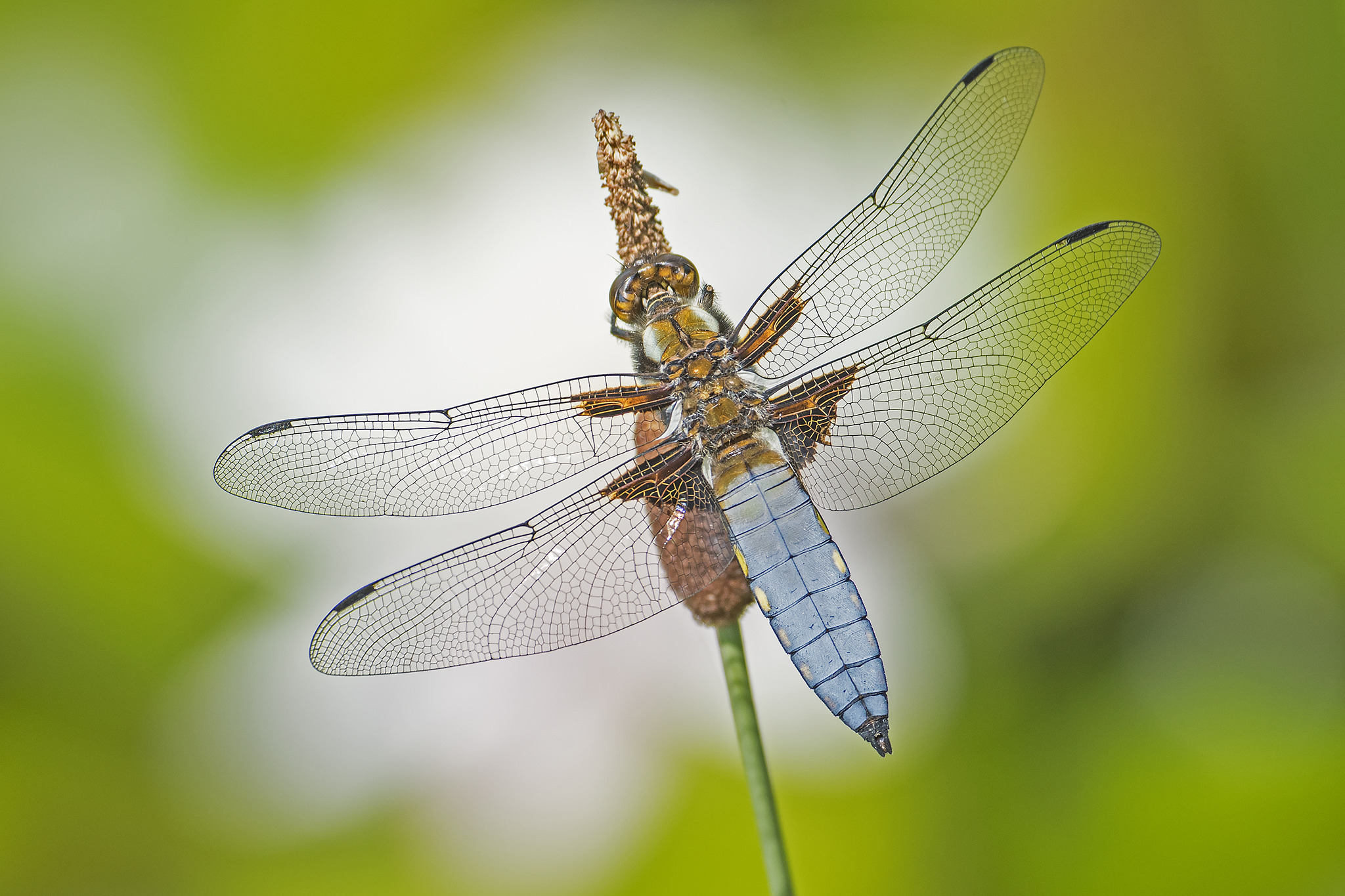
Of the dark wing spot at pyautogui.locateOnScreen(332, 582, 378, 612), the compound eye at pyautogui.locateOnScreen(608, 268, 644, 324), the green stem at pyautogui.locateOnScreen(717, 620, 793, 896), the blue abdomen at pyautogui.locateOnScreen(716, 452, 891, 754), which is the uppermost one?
the compound eye at pyautogui.locateOnScreen(608, 268, 644, 324)

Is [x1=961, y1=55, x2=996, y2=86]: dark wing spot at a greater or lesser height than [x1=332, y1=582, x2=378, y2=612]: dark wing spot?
greater

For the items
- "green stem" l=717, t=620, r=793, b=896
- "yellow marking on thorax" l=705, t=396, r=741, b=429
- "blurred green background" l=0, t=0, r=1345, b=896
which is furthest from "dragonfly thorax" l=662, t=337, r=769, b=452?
"blurred green background" l=0, t=0, r=1345, b=896

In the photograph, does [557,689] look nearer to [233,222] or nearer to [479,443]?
[479,443]

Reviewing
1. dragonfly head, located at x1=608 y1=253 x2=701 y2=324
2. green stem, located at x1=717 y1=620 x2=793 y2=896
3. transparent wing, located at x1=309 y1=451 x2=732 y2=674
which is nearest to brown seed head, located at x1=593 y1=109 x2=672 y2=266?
dragonfly head, located at x1=608 y1=253 x2=701 y2=324

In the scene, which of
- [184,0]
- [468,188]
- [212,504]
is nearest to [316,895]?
[212,504]

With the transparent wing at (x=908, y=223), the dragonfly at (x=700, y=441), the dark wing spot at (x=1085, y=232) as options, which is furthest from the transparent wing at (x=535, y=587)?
the dark wing spot at (x=1085, y=232)

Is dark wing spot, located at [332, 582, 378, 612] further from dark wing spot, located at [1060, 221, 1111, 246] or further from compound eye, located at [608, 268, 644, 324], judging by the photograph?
dark wing spot, located at [1060, 221, 1111, 246]

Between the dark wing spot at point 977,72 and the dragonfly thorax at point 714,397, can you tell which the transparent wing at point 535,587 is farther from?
the dark wing spot at point 977,72

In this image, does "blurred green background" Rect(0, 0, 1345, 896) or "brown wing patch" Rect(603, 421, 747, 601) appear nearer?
"brown wing patch" Rect(603, 421, 747, 601)
